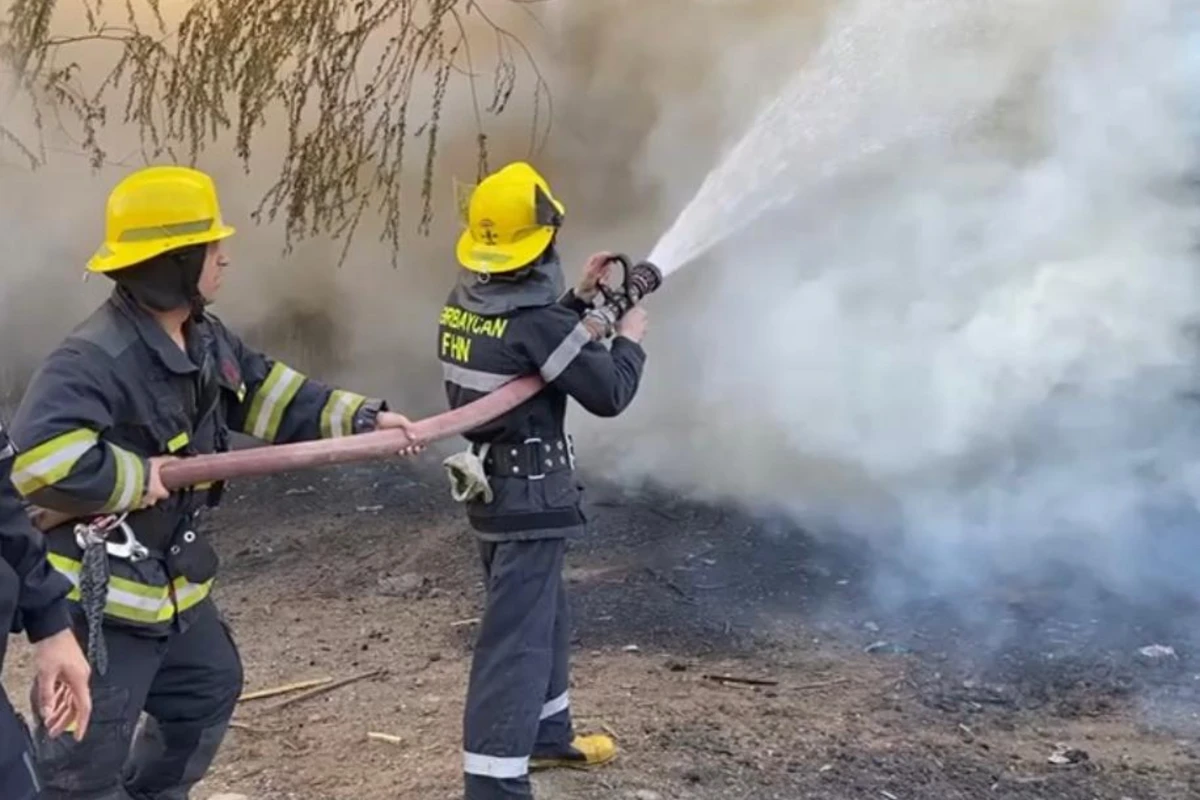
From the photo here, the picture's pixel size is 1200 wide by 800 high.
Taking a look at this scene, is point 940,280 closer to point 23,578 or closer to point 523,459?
point 523,459

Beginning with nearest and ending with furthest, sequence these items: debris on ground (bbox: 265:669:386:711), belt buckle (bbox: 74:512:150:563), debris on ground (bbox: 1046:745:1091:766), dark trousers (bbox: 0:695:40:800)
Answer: dark trousers (bbox: 0:695:40:800)
belt buckle (bbox: 74:512:150:563)
debris on ground (bbox: 1046:745:1091:766)
debris on ground (bbox: 265:669:386:711)

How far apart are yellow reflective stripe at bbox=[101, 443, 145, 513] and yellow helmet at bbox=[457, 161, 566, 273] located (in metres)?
1.09

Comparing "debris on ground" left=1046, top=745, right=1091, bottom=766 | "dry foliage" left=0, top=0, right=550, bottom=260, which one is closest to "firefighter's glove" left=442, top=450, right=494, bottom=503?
"debris on ground" left=1046, top=745, right=1091, bottom=766

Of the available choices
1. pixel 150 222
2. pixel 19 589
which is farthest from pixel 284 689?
pixel 19 589

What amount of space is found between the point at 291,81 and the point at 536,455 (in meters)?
3.34

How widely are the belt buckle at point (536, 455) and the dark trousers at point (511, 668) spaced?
0.18 m

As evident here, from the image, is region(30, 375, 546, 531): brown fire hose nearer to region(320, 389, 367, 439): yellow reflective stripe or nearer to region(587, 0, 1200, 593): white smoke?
region(320, 389, 367, 439): yellow reflective stripe

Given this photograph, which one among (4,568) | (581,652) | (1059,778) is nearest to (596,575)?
(581,652)

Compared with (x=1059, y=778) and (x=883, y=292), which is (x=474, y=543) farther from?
(x=1059, y=778)

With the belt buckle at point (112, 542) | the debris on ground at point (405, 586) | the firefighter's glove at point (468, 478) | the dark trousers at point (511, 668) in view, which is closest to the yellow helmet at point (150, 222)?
the belt buckle at point (112, 542)

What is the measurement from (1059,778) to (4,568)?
2.83 metres

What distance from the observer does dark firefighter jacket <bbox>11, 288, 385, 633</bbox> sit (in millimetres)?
2586

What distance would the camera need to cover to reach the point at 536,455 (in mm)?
3426

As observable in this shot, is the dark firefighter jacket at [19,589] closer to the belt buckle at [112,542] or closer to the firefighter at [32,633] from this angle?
the firefighter at [32,633]
